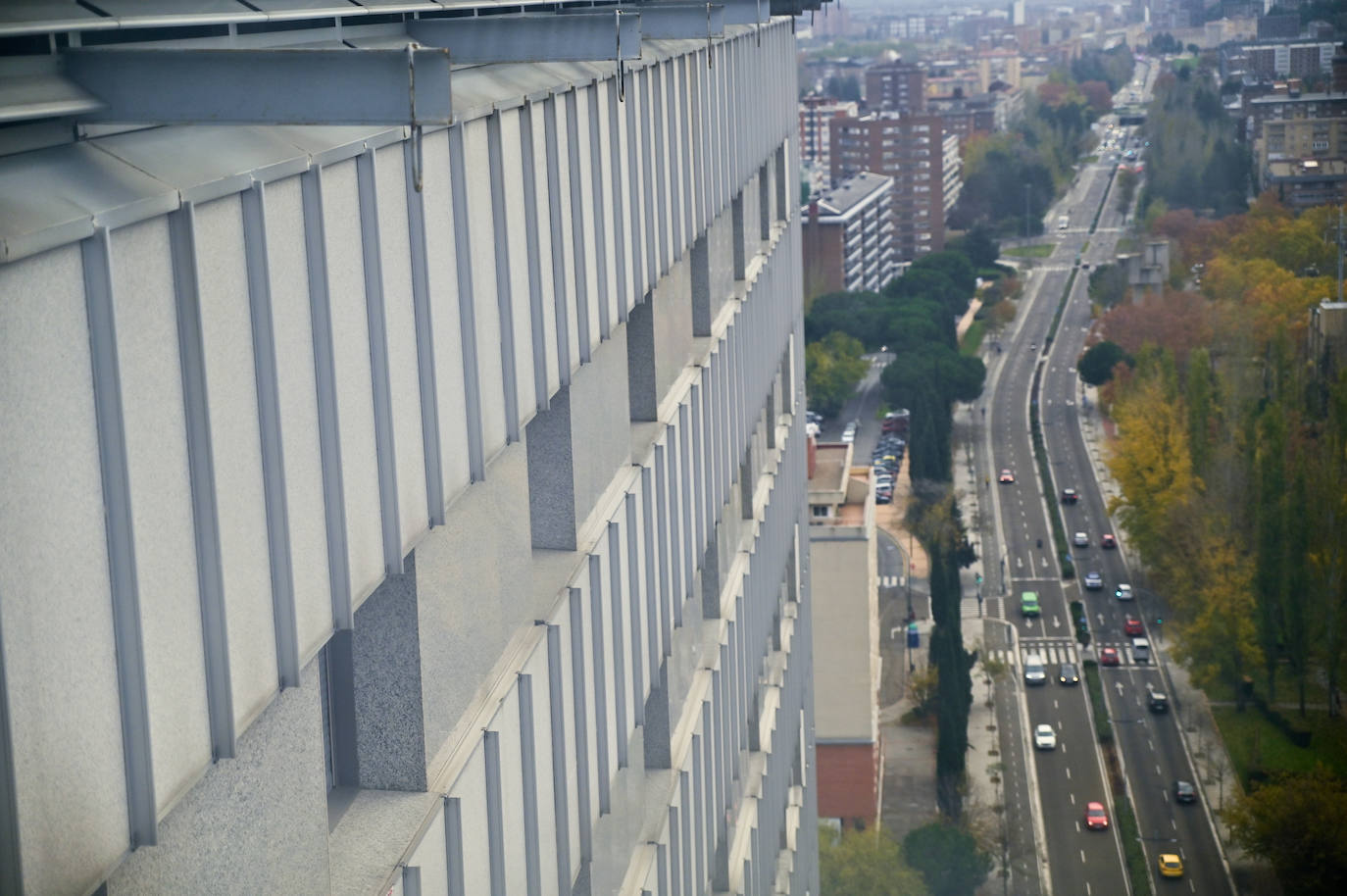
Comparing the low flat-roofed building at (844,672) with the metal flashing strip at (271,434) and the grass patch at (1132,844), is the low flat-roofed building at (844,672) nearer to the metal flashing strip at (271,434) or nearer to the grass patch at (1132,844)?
the grass patch at (1132,844)

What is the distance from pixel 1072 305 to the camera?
371 feet

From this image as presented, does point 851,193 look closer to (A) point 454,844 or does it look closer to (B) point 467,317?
(B) point 467,317

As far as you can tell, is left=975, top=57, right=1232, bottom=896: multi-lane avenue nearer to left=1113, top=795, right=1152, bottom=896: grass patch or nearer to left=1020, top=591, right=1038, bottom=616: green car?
left=1113, top=795, right=1152, bottom=896: grass patch

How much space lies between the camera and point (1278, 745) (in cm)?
4853

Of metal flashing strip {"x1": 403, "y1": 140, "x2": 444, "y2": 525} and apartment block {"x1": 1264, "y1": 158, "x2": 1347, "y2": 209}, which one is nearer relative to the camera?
metal flashing strip {"x1": 403, "y1": 140, "x2": 444, "y2": 525}

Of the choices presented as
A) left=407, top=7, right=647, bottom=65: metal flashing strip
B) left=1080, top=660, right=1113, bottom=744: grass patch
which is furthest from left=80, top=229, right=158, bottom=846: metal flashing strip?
left=1080, top=660, right=1113, bottom=744: grass patch

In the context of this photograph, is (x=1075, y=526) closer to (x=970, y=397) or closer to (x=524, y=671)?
(x=970, y=397)

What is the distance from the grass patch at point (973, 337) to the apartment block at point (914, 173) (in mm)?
18004

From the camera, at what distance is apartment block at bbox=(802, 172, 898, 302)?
330 feet

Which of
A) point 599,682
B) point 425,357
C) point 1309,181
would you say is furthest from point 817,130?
point 425,357

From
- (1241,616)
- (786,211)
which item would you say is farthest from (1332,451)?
(786,211)

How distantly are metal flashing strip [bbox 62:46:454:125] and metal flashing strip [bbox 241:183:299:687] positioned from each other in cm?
18

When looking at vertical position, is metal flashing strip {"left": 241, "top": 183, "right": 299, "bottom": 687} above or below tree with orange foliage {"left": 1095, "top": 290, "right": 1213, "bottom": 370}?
above

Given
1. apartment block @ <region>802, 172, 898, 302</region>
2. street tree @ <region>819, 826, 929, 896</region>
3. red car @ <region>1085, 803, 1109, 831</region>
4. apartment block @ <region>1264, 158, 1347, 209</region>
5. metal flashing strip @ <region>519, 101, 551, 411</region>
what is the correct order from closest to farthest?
1. metal flashing strip @ <region>519, 101, 551, 411</region>
2. street tree @ <region>819, 826, 929, 896</region>
3. red car @ <region>1085, 803, 1109, 831</region>
4. apartment block @ <region>1264, 158, 1347, 209</region>
5. apartment block @ <region>802, 172, 898, 302</region>
